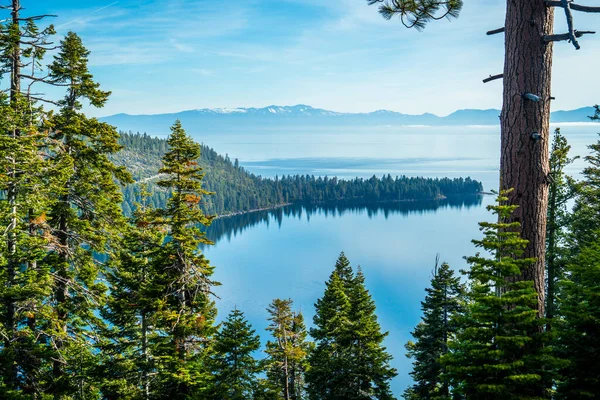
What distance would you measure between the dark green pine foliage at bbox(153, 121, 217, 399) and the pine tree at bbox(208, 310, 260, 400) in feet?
3.26

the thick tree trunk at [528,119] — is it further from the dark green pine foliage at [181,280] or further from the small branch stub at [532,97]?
the dark green pine foliage at [181,280]

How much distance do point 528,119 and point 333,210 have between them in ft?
498

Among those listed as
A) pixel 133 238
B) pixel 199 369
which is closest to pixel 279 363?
pixel 199 369

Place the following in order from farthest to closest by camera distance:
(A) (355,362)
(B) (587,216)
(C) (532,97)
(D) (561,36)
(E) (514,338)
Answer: (A) (355,362), (B) (587,216), (C) (532,97), (E) (514,338), (D) (561,36)

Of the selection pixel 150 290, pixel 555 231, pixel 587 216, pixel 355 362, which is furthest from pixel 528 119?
pixel 355 362

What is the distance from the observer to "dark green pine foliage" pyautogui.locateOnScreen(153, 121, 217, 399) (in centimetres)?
1098

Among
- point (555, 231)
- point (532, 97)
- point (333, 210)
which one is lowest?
point (333, 210)

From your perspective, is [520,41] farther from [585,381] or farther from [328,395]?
[328,395]

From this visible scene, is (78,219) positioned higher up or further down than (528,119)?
further down

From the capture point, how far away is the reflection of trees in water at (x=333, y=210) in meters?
140

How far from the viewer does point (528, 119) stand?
4941 millimetres

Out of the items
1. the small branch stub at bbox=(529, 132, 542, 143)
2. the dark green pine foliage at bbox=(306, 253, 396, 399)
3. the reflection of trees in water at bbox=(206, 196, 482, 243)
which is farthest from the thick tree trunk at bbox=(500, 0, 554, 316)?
the reflection of trees in water at bbox=(206, 196, 482, 243)

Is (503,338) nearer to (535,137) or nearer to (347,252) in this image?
(535,137)

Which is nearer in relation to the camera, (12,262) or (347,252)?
(12,262)
